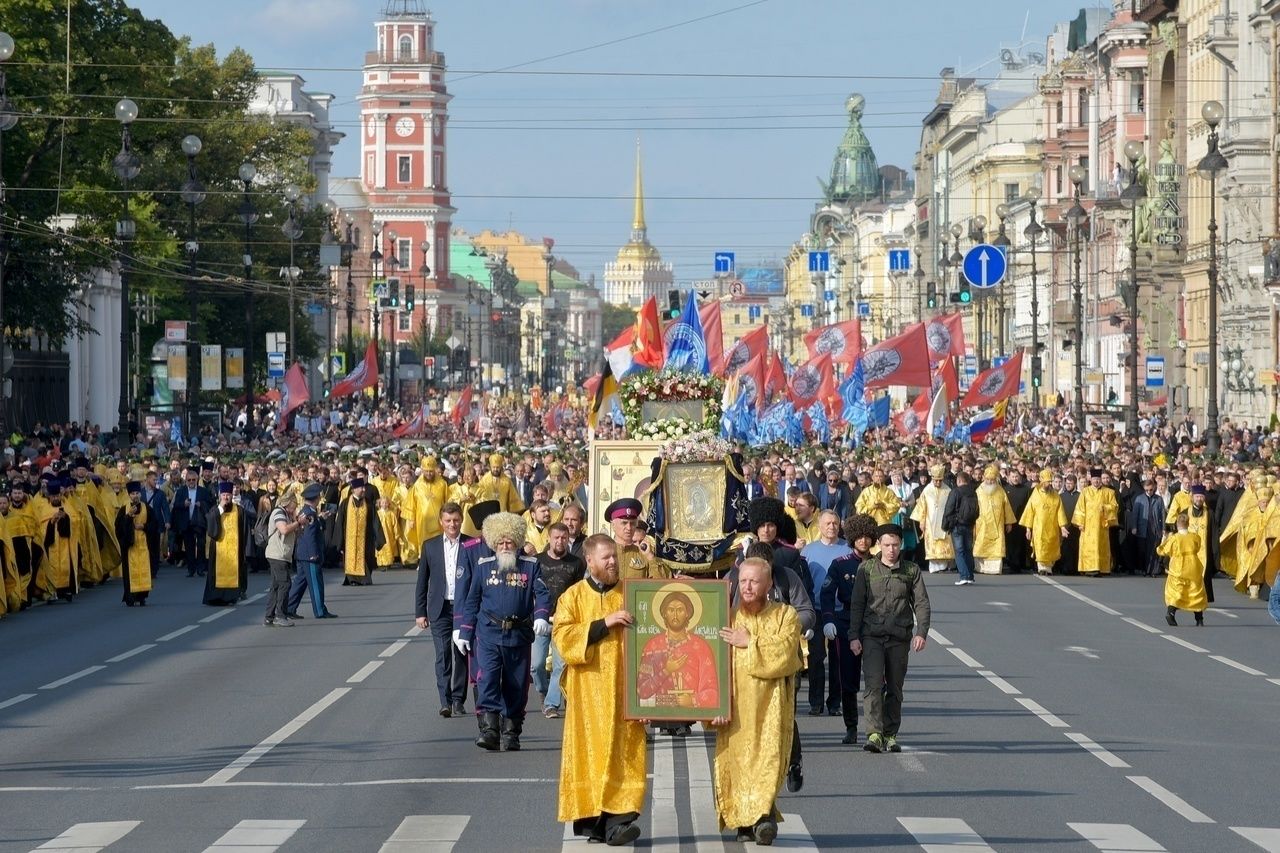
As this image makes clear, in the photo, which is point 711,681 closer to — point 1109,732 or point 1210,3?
point 1109,732

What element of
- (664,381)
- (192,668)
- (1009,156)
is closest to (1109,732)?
(192,668)

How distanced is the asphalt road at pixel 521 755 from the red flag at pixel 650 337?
11171 mm

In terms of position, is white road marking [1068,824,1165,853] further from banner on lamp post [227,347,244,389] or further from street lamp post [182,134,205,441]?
banner on lamp post [227,347,244,389]

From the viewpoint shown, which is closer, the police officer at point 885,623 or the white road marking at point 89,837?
the white road marking at point 89,837

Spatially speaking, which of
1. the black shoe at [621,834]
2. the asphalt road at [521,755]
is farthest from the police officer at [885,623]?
the black shoe at [621,834]

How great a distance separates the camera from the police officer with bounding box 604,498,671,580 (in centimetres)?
1434

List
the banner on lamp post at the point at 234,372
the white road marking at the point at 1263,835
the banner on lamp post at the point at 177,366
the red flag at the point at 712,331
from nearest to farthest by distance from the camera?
1. the white road marking at the point at 1263,835
2. the red flag at the point at 712,331
3. the banner on lamp post at the point at 177,366
4. the banner on lamp post at the point at 234,372

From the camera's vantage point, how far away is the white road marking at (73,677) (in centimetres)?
1980

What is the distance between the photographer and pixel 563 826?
12.2 m

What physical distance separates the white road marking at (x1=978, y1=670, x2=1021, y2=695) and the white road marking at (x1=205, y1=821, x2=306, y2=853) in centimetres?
814

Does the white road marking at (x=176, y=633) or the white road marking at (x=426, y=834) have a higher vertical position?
the white road marking at (x=176, y=633)

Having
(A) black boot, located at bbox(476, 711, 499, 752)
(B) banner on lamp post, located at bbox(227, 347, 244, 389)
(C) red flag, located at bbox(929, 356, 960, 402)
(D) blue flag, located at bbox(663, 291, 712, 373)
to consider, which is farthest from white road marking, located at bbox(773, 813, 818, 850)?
(B) banner on lamp post, located at bbox(227, 347, 244, 389)

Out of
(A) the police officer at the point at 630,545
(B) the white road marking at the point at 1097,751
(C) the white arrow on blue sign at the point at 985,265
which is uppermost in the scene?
(C) the white arrow on blue sign at the point at 985,265

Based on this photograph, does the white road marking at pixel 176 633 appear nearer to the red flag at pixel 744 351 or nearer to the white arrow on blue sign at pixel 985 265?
the red flag at pixel 744 351
